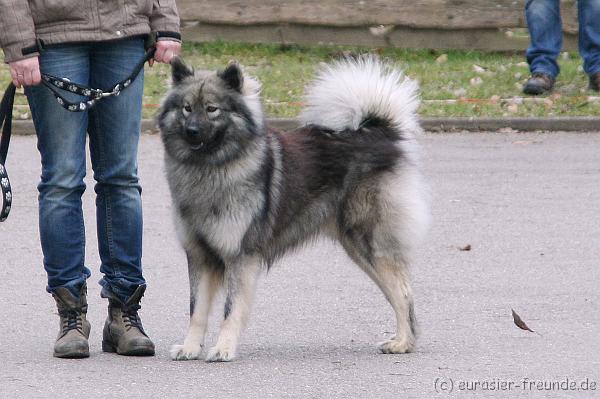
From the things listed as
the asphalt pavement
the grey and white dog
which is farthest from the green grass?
the grey and white dog

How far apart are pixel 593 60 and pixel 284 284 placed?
6.21m

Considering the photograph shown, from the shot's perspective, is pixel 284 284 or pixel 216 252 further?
pixel 284 284

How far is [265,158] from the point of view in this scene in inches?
220

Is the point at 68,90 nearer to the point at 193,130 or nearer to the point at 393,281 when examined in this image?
the point at 193,130

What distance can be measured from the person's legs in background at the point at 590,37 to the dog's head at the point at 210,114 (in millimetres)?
7231

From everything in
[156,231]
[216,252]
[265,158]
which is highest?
[265,158]

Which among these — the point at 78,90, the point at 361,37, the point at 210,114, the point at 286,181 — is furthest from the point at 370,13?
the point at 78,90

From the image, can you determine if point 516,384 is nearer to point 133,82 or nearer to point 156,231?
point 133,82

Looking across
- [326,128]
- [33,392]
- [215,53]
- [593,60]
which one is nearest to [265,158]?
[326,128]

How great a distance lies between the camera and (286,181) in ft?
18.6

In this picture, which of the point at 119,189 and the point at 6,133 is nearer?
the point at 119,189

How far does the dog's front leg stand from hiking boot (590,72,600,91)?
24.5 feet

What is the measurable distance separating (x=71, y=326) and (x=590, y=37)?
778cm

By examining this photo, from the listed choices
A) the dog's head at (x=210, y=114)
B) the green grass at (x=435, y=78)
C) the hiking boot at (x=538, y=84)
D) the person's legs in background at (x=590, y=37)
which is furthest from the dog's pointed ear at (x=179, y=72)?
the person's legs in background at (x=590, y=37)
